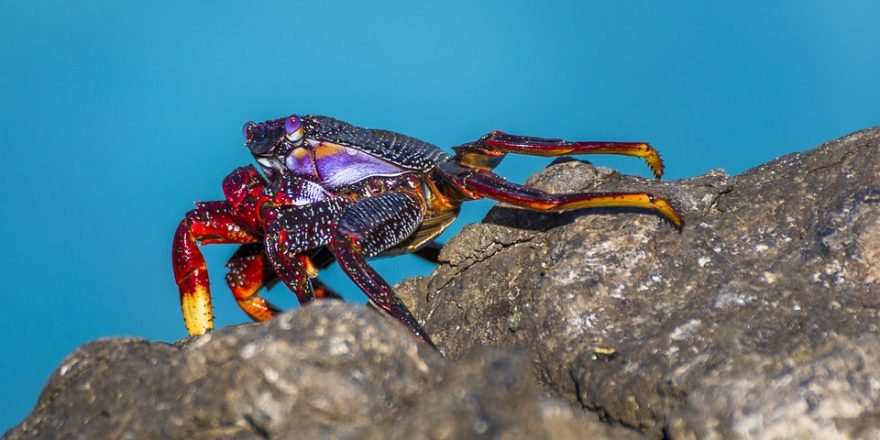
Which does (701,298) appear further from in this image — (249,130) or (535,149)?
(249,130)

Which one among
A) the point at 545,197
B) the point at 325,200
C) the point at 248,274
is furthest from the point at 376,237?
the point at 248,274

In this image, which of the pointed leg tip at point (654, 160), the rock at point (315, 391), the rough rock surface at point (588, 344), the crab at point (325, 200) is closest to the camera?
the rock at point (315, 391)

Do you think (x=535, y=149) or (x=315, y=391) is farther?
(x=535, y=149)

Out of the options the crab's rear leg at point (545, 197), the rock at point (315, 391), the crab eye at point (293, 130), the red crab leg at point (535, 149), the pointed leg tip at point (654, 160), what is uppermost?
the crab eye at point (293, 130)

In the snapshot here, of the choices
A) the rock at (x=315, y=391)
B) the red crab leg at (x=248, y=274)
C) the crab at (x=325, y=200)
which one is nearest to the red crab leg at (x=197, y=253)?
the crab at (x=325, y=200)

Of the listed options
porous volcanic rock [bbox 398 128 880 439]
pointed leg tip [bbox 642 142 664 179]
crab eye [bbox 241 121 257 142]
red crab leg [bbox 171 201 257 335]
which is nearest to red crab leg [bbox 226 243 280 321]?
red crab leg [bbox 171 201 257 335]

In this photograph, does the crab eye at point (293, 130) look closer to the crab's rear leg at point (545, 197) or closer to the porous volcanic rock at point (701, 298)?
the crab's rear leg at point (545, 197)
